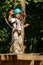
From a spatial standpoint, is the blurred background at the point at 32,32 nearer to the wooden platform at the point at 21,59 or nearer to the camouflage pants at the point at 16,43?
the camouflage pants at the point at 16,43

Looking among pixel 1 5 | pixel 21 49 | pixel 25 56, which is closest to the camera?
pixel 25 56

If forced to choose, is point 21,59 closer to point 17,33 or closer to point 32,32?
point 17,33

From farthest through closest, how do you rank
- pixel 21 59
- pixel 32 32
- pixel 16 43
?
1. pixel 32 32
2. pixel 16 43
3. pixel 21 59

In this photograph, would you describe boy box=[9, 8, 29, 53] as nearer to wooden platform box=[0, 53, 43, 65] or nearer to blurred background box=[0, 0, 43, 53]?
wooden platform box=[0, 53, 43, 65]

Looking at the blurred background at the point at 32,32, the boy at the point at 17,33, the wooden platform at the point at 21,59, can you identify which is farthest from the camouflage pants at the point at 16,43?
the blurred background at the point at 32,32

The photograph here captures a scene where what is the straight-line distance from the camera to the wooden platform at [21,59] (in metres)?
6.84

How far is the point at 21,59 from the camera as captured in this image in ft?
22.6

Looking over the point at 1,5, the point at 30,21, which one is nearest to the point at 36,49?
the point at 30,21

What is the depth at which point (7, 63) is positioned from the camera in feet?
23.4

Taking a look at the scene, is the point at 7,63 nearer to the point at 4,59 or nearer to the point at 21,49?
the point at 4,59

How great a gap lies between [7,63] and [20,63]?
0.27m

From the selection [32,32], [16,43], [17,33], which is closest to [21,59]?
[16,43]

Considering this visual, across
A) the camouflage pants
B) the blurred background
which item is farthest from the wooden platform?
the blurred background

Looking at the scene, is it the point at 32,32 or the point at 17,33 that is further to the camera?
the point at 32,32
